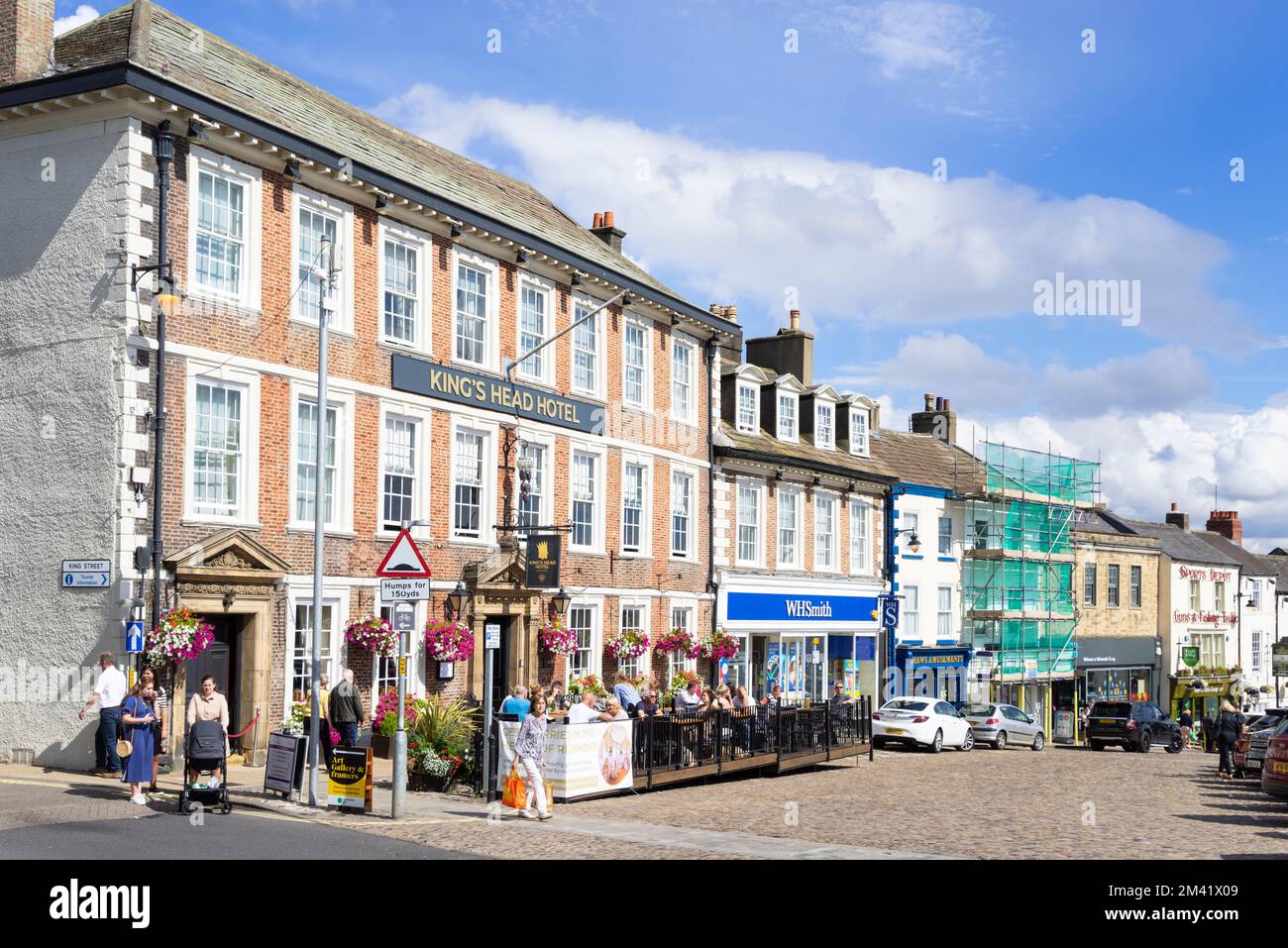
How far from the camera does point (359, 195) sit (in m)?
23.7

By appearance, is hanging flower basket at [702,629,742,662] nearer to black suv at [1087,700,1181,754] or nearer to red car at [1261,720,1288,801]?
black suv at [1087,700,1181,754]

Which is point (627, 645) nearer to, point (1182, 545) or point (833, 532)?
point (833, 532)

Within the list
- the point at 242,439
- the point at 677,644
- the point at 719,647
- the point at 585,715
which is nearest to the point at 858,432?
the point at 719,647

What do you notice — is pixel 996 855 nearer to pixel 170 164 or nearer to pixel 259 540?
pixel 259 540

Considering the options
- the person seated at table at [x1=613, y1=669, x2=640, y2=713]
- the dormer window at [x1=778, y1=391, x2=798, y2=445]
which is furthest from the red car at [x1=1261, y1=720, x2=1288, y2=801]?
the dormer window at [x1=778, y1=391, x2=798, y2=445]

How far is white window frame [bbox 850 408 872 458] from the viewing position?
140ft

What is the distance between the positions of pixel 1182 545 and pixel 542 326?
4240cm

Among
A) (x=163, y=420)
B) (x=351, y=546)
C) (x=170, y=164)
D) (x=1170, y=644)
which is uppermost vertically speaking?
(x=170, y=164)

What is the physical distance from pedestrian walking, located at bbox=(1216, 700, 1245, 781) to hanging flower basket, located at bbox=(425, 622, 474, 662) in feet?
54.9

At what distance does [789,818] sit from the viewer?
1816 cm

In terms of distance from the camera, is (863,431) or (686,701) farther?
(863,431)

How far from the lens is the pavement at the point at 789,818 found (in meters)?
15.3
